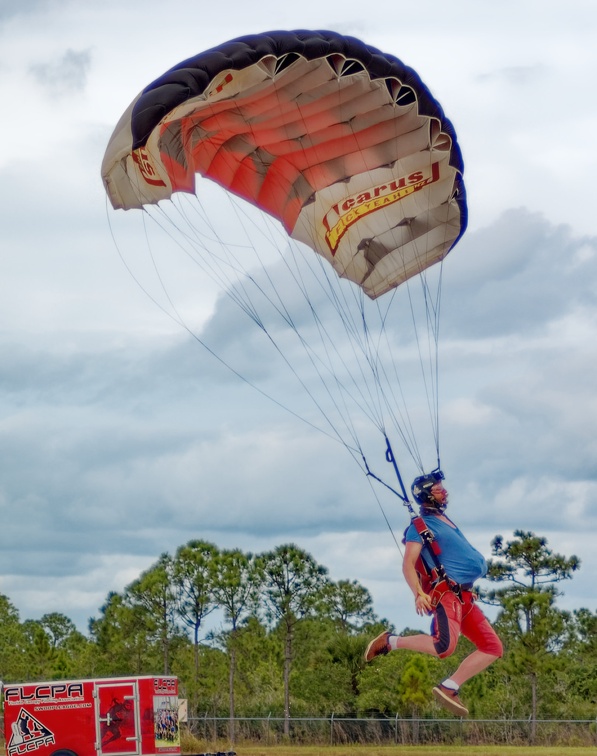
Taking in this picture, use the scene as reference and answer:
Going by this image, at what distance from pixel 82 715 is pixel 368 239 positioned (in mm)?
11491

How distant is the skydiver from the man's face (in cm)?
1

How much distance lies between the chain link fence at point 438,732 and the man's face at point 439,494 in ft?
61.8

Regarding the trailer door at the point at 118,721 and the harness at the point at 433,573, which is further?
the trailer door at the point at 118,721

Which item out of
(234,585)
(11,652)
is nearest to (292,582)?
(234,585)

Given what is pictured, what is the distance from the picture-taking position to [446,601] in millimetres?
15914

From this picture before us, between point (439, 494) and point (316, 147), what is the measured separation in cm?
587

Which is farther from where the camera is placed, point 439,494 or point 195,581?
point 195,581

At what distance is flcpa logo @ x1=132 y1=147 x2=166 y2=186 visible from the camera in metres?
17.8

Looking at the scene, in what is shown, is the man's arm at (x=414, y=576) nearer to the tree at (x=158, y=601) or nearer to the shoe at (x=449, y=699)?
the shoe at (x=449, y=699)

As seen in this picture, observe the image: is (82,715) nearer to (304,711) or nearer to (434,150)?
(434,150)

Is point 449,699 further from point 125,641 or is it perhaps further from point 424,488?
point 125,641

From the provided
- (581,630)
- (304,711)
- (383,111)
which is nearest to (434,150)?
(383,111)

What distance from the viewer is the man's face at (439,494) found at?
1642cm

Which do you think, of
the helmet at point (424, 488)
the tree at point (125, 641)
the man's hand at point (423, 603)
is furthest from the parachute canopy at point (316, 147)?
the tree at point (125, 641)
